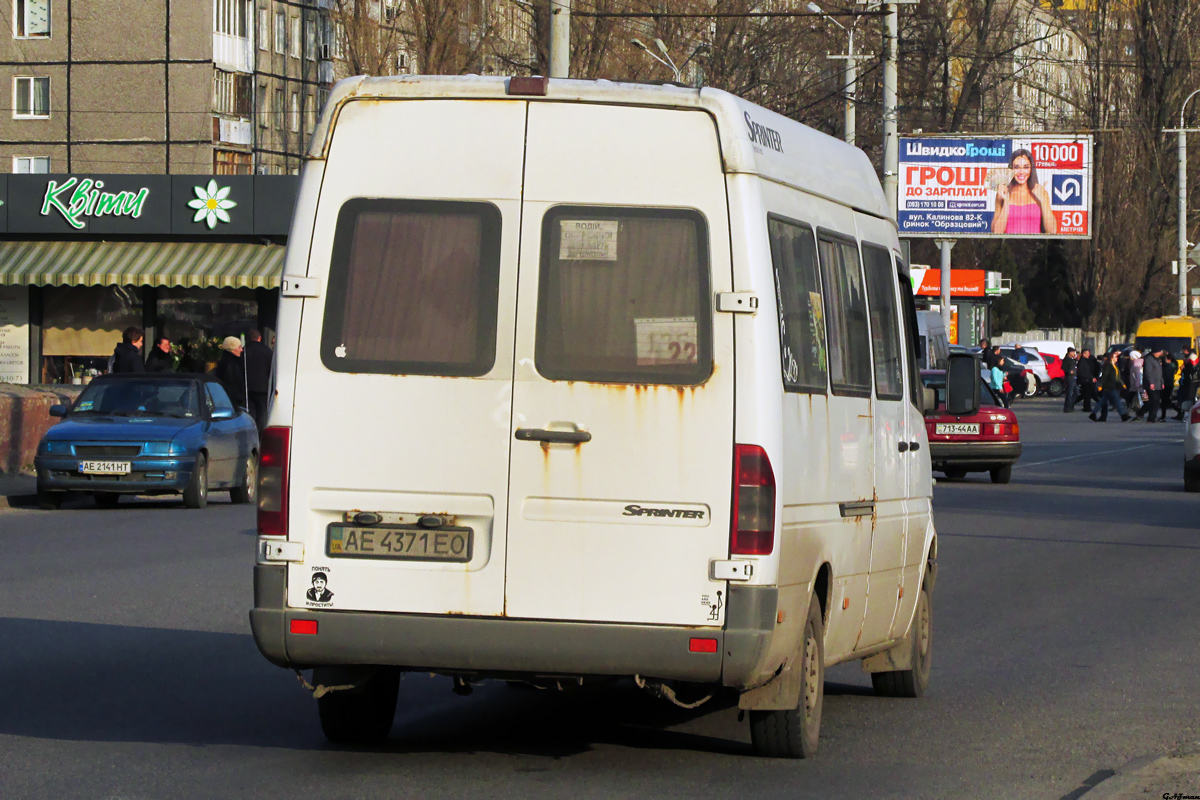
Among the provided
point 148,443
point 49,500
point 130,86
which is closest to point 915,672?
point 148,443

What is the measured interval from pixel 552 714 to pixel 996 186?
45811 mm

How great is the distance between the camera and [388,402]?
6.51 meters

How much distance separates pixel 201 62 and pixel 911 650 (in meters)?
65.8

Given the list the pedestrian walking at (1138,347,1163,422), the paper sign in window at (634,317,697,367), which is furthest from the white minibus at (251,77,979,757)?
the pedestrian walking at (1138,347,1163,422)

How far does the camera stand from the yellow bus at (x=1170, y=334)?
6456cm

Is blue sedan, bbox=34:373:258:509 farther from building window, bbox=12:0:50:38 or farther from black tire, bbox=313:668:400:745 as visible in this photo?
building window, bbox=12:0:50:38

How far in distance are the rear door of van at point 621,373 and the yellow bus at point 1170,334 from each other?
60.4 meters

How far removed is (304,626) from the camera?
255 inches

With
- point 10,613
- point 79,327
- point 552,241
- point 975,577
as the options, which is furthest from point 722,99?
point 79,327

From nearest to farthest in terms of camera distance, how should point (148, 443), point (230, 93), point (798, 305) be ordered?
1. point (798, 305)
2. point (148, 443)
3. point (230, 93)

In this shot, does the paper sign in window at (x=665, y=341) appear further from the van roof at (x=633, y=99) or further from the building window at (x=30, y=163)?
the building window at (x=30, y=163)

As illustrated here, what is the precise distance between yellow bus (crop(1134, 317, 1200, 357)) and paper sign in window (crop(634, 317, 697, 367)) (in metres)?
60.5

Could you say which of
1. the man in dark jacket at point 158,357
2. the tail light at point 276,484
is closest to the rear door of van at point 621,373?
the tail light at point 276,484

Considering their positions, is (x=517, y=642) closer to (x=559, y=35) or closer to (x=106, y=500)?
(x=106, y=500)
